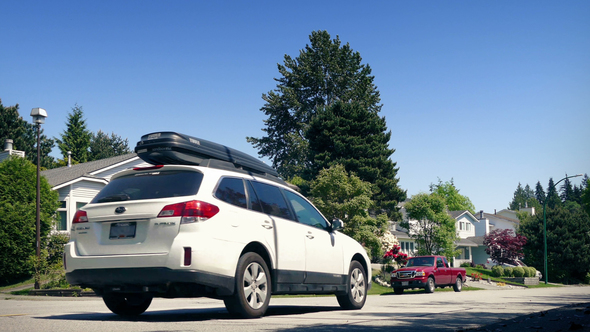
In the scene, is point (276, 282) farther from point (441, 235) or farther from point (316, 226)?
point (441, 235)

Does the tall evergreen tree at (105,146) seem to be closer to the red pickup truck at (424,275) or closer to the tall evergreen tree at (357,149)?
the tall evergreen tree at (357,149)

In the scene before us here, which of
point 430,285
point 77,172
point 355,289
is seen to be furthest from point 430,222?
point 355,289

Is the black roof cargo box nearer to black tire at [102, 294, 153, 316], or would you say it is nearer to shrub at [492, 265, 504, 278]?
black tire at [102, 294, 153, 316]

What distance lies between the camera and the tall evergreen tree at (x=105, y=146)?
74938mm

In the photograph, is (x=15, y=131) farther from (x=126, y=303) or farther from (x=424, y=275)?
(x=126, y=303)

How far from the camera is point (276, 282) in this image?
7641 millimetres

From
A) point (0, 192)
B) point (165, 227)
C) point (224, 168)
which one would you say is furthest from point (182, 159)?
point (0, 192)

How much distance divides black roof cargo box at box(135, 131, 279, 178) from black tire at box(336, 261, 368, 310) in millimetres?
2991

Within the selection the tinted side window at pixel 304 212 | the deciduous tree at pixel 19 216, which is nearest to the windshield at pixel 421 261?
the deciduous tree at pixel 19 216

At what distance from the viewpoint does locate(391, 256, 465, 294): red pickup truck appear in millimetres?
24781

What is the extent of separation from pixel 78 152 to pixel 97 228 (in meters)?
71.8

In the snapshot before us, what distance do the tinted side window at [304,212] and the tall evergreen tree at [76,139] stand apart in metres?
68.9

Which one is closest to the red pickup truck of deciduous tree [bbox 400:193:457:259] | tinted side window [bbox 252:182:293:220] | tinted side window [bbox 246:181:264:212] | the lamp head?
deciduous tree [bbox 400:193:457:259]

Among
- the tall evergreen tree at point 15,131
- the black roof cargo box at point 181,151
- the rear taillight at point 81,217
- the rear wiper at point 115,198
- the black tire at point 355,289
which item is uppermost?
the tall evergreen tree at point 15,131
